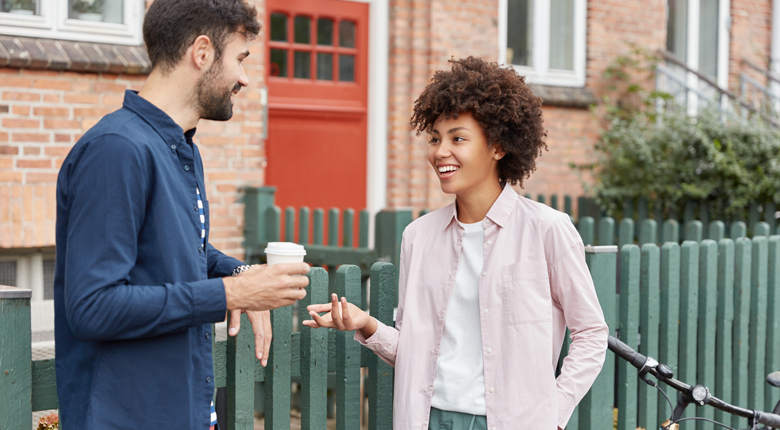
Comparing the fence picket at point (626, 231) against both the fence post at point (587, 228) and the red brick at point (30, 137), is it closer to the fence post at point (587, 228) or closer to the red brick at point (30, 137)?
the fence post at point (587, 228)

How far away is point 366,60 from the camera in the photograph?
7562mm

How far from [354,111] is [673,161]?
312 cm

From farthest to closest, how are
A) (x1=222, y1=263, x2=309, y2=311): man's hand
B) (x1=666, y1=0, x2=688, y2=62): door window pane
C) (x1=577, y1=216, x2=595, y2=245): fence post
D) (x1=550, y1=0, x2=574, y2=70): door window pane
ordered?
(x1=666, y1=0, x2=688, y2=62): door window pane, (x1=550, y1=0, x2=574, y2=70): door window pane, (x1=577, y1=216, x2=595, y2=245): fence post, (x1=222, y1=263, x2=309, y2=311): man's hand

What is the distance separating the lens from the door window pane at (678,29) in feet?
33.7

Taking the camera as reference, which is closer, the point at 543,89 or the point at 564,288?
the point at 564,288

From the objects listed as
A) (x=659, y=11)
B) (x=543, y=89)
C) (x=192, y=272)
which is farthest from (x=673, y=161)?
(x=192, y=272)

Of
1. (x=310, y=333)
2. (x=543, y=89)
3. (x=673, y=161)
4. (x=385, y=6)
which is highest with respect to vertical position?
(x=385, y=6)

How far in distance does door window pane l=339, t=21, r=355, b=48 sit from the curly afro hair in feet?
16.8

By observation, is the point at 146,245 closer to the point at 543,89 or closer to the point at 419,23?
the point at 419,23

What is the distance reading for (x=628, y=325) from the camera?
11.3ft

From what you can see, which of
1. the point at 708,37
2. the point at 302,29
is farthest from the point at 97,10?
the point at 708,37

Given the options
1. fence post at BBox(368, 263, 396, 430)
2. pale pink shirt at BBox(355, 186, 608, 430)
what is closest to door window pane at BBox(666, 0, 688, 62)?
fence post at BBox(368, 263, 396, 430)

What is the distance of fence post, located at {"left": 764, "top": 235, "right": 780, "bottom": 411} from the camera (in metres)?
4.25

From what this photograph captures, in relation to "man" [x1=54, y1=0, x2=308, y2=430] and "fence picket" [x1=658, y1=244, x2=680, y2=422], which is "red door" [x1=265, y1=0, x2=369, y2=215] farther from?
"man" [x1=54, y1=0, x2=308, y2=430]
